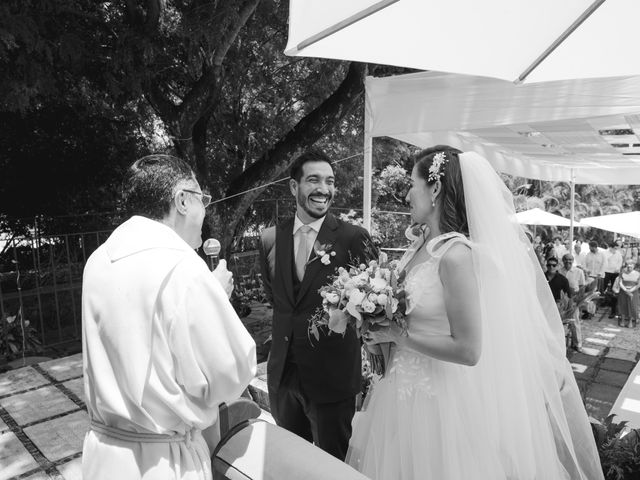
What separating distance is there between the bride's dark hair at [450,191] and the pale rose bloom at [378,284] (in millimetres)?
439

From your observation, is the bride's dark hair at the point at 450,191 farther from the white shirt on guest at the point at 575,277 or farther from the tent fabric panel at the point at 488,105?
the white shirt on guest at the point at 575,277

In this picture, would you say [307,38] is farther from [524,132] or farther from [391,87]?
[524,132]

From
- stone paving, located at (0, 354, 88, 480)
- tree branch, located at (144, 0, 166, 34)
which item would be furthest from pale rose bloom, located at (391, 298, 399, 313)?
tree branch, located at (144, 0, 166, 34)

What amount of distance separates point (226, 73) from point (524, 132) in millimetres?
5116

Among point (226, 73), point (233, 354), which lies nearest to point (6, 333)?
point (226, 73)

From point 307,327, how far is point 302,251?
0.50 m

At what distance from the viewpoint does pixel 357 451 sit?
2645mm

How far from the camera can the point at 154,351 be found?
4.99 feet

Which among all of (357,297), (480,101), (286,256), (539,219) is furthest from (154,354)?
(539,219)

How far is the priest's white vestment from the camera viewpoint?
4.97ft

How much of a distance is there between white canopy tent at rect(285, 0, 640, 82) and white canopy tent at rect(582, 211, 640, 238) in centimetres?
941

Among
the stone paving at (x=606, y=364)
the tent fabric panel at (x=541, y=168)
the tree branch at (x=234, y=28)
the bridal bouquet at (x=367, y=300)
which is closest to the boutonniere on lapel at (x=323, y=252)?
the bridal bouquet at (x=367, y=300)

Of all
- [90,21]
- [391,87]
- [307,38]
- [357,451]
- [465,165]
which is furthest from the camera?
[90,21]

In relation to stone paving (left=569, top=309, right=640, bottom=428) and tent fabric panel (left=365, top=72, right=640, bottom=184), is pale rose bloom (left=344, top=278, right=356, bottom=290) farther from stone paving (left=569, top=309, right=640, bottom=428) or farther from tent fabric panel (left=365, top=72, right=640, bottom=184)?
stone paving (left=569, top=309, right=640, bottom=428)
